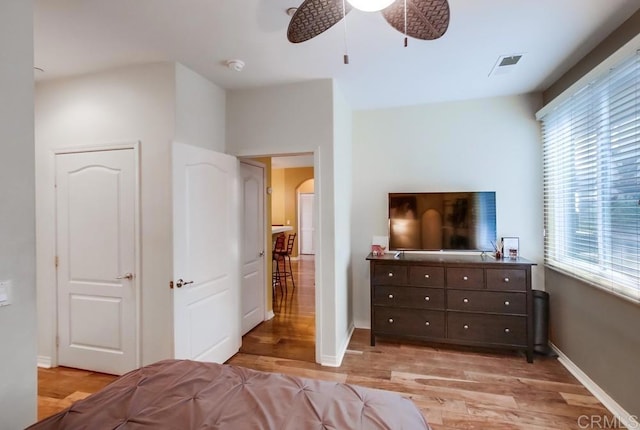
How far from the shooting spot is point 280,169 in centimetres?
937

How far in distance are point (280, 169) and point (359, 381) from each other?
7.51 m

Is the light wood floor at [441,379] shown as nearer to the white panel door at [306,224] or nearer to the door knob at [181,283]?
the door knob at [181,283]

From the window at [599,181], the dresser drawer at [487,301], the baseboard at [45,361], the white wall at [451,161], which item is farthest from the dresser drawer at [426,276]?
the baseboard at [45,361]

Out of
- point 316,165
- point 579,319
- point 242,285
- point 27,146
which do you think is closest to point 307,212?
point 242,285

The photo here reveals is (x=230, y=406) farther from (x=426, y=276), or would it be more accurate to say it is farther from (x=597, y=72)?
(x=597, y=72)

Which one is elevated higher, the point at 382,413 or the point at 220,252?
the point at 220,252

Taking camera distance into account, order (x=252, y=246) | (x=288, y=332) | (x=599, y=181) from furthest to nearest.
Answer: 1. (x=252, y=246)
2. (x=288, y=332)
3. (x=599, y=181)

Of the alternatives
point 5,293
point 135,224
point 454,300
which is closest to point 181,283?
point 135,224

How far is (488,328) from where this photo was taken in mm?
3008

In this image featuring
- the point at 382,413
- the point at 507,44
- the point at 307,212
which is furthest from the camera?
the point at 307,212

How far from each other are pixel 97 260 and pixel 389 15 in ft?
9.91

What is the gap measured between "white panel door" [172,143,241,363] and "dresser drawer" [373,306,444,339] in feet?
5.12

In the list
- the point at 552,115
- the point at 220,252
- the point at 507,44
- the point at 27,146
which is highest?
the point at 507,44

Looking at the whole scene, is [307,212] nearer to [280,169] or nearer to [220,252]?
[280,169]
